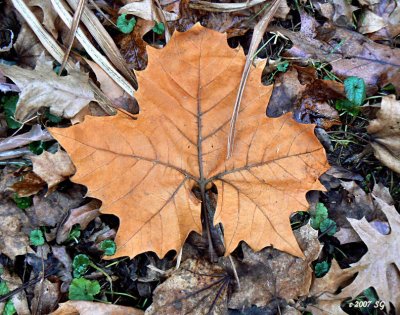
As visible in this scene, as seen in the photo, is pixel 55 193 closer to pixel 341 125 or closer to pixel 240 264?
pixel 240 264

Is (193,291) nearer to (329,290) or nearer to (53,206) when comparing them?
(329,290)

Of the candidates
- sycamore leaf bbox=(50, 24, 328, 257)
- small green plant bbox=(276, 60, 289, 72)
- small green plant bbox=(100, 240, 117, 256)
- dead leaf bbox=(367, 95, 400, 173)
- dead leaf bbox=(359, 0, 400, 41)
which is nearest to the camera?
sycamore leaf bbox=(50, 24, 328, 257)

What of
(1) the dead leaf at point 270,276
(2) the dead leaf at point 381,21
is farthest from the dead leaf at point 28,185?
(2) the dead leaf at point 381,21

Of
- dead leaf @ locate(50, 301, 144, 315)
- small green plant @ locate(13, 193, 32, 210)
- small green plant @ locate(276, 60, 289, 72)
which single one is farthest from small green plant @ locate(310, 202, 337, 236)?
small green plant @ locate(13, 193, 32, 210)

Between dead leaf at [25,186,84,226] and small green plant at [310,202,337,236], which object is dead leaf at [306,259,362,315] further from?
dead leaf at [25,186,84,226]

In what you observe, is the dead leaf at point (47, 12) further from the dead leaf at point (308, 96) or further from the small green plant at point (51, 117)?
the dead leaf at point (308, 96)

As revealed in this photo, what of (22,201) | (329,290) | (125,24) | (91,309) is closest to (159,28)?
(125,24)
